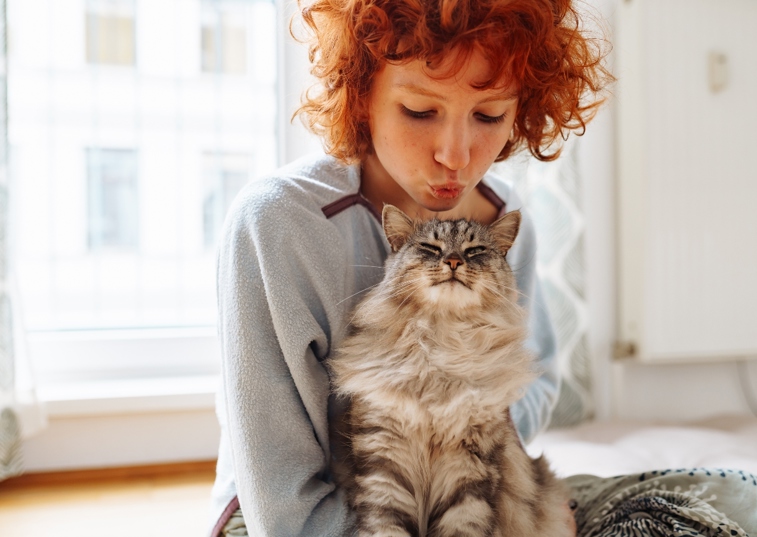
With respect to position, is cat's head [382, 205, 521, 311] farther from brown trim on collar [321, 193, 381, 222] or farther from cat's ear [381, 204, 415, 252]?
brown trim on collar [321, 193, 381, 222]

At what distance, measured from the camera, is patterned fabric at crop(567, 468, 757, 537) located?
1118mm

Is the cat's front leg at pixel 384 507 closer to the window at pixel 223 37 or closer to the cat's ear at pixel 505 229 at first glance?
the cat's ear at pixel 505 229

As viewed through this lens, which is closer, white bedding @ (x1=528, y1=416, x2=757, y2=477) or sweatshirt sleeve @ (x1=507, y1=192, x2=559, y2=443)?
sweatshirt sleeve @ (x1=507, y1=192, x2=559, y2=443)

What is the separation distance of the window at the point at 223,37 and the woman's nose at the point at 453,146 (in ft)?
5.71

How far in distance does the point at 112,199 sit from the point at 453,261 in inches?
74.9

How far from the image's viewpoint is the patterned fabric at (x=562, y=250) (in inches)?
92.8

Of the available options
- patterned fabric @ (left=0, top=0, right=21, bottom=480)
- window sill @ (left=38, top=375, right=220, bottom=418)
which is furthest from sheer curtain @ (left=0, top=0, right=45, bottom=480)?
window sill @ (left=38, top=375, right=220, bottom=418)

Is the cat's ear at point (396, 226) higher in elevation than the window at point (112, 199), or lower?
lower

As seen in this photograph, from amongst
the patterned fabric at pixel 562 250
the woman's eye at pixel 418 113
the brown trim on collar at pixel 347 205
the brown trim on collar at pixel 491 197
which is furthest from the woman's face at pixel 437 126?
the patterned fabric at pixel 562 250

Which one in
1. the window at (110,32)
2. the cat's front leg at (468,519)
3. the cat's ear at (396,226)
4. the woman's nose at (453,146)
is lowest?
the cat's front leg at (468,519)

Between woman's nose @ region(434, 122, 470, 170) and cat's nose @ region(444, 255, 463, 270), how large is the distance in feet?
0.53

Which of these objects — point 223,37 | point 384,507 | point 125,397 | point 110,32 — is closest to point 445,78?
point 384,507

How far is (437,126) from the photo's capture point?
1.10 m

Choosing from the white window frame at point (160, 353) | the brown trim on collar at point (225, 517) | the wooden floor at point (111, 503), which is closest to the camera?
the brown trim on collar at point (225, 517)
